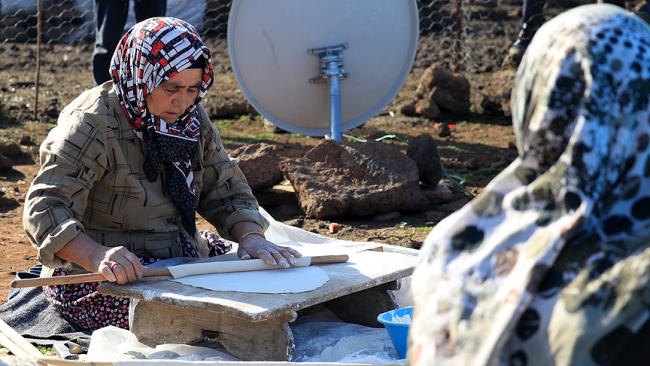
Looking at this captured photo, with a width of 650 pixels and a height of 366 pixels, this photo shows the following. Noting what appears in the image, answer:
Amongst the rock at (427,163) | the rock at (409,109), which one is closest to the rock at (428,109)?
the rock at (409,109)

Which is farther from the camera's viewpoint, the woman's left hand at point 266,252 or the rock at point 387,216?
the rock at point 387,216

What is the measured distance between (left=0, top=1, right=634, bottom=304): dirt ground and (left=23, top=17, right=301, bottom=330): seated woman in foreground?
89 centimetres

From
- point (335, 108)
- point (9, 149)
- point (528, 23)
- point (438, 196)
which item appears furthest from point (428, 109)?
point (9, 149)

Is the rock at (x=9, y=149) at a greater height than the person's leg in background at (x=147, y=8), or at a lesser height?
lesser

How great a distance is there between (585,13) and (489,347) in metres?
0.75

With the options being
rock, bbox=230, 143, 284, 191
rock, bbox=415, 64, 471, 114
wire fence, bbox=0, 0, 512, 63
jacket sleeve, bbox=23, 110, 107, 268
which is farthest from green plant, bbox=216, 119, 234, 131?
jacket sleeve, bbox=23, 110, 107, 268

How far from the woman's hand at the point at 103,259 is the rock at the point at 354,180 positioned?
219cm

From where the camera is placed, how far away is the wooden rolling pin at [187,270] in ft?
9.54

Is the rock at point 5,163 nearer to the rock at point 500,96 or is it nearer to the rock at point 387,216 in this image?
the rock at point 387,216

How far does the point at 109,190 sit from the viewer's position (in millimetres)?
3234

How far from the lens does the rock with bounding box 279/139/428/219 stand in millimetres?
5098

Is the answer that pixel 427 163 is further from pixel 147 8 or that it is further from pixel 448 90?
pixel 448 90

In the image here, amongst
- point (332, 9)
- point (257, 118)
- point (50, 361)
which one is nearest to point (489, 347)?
point (50, 361)

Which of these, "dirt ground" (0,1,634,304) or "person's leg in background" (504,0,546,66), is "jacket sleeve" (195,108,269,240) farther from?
"person's leg in background" (504,0,546,66)
